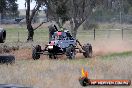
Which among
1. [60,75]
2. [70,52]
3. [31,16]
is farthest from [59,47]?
[31,16]

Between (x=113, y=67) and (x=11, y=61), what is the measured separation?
5.17 metres

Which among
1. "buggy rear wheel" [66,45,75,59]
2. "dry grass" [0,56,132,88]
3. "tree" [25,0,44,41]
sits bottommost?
"dry grass" [0,56,132,88]

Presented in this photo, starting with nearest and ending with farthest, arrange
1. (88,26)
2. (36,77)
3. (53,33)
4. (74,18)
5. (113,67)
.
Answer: (36,77) < (113,67) < (53,33) < (74,18) < (88,26)

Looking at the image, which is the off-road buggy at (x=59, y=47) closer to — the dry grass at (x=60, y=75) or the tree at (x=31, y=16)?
the dry grass at (x=60, y=75)

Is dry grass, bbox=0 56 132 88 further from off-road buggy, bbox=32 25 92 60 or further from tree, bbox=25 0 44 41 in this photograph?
tree, bbox=25 0 44 41

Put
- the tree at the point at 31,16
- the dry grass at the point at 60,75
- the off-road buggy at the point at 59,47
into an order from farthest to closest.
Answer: the tree at the point at 31,16, the off-road buggy at the point at 59,47, the dry grass at the point at 60,75

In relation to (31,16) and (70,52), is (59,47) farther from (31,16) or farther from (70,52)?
(31,16)

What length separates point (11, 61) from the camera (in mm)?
18562

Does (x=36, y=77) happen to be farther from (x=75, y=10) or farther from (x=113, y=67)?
(x=75, y=10)

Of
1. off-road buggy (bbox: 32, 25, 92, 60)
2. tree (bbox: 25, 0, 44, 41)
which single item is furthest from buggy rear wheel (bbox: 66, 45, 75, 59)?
tree (bbox: 25, 0, 44, 41)

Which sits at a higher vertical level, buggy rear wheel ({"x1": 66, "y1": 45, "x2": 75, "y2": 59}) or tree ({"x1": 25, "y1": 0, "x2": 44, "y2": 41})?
tree ({"x1": 25, "y1": 0, "x2": 44, "y2": 41})

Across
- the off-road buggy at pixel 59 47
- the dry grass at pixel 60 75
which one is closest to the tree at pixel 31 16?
the off-road buggy at pixel 59 47

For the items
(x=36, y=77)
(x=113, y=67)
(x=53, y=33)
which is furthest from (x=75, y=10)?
(x=36, y=77)

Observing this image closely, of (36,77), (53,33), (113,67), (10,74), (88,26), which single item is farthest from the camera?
(88,26)
